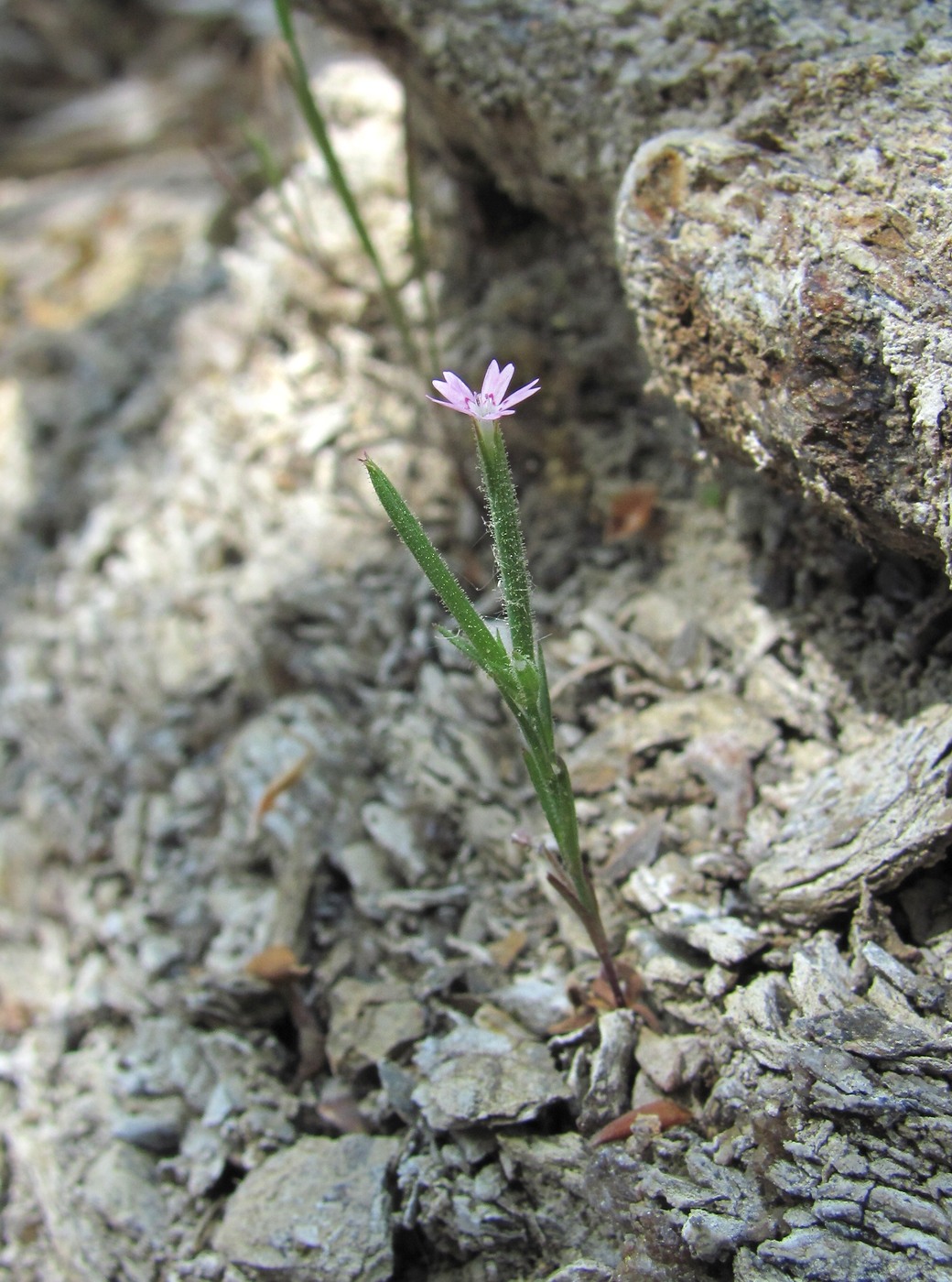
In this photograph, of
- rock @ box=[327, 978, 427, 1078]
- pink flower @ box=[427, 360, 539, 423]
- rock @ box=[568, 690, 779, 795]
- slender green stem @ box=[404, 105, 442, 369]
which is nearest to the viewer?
pink flower @ box=[427, 360, 539, 423]

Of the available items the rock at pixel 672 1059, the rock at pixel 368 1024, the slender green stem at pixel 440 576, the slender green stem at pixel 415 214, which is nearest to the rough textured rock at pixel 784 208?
the slender green stem at pixel 415 214

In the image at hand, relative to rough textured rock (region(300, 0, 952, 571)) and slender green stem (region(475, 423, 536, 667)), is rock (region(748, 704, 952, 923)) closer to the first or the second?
rough textured rock (region(300, 0, 952, 571))

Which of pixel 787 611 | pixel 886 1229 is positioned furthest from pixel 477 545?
pixel 886 1229

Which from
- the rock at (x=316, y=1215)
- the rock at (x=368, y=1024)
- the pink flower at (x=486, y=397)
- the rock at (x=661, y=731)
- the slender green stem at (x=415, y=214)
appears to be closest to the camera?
the pink flower at (x=486, y=397)

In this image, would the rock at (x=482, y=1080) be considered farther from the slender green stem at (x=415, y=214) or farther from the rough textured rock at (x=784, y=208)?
the slender green stem at (x=415, y=214)

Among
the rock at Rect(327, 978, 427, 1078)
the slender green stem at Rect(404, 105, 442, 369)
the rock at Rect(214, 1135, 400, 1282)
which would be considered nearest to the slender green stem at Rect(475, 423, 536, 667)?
the rock at Rect(327, 978, 427, 1078)
